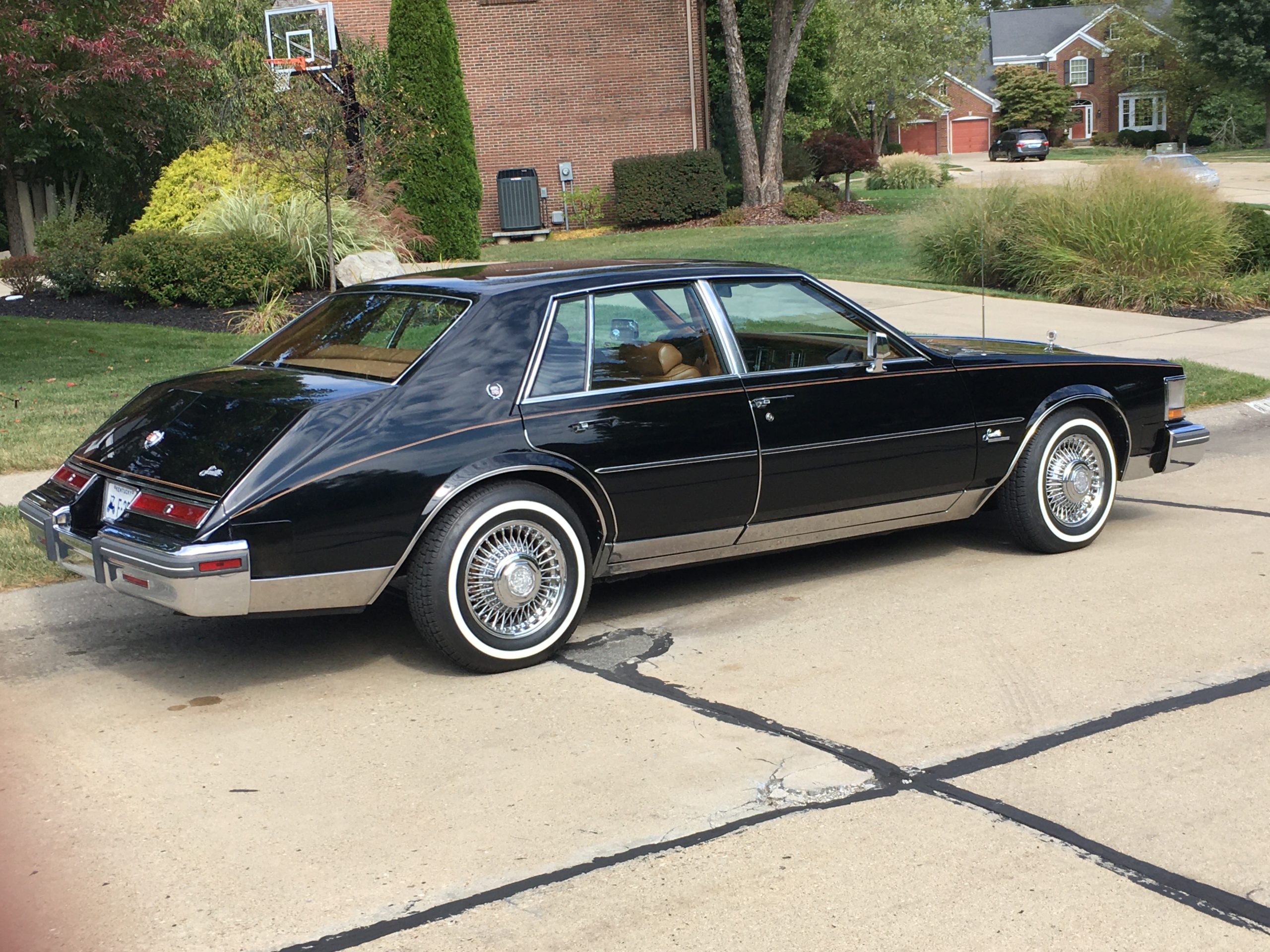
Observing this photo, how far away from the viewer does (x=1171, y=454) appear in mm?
6770

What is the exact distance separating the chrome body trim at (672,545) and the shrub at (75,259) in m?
13.8

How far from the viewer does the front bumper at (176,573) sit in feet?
14.7

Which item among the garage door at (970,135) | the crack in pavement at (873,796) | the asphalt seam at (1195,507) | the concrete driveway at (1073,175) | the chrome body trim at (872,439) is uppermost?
the garage door at (970,135)

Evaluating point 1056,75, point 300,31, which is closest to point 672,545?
point 300,31

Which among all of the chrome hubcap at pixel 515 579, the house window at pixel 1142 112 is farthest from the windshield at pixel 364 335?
the house window at pixel 1142 112

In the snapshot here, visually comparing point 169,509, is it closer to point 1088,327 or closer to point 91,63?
point 91,63

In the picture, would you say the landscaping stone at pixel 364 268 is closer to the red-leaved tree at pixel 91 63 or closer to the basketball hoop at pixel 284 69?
the basketball hoop at pixel 284 69

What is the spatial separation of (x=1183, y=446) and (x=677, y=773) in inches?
153

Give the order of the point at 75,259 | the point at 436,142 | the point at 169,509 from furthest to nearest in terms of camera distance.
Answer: the point at 436,142, the point at 75,259, the point at 169,509

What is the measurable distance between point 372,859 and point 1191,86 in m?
74.3

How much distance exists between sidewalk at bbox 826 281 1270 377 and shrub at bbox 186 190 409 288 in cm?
634

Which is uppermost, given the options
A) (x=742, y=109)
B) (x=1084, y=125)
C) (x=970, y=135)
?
(x=1084, y=125)

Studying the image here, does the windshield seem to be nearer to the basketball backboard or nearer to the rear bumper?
the rear bumper

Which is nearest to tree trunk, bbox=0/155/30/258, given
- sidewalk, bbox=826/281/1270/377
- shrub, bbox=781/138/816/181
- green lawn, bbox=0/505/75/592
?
sidewalk, bbox=826/281/1270/377
